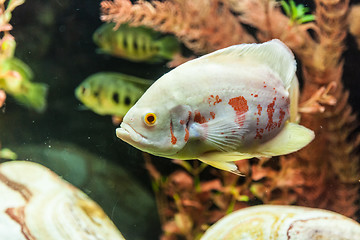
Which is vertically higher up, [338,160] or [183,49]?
[183,49]

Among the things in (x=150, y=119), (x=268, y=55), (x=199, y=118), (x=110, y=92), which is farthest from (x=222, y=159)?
(x=110, y=92)

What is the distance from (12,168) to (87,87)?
98cm

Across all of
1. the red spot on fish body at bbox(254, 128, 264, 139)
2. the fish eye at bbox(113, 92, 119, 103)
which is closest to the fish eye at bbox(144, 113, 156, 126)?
the red spot on fish body at bbox(254, 128, 264, 139)

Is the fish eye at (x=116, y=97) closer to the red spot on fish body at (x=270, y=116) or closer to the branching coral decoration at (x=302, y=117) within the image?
the branching coral decoration at (x=302, y=117)

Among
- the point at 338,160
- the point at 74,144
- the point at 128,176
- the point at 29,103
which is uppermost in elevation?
the point at 29,103

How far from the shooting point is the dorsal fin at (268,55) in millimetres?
1431

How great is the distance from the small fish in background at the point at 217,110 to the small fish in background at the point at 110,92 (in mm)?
1184

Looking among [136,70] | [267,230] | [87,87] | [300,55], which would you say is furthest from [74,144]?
[300,55]

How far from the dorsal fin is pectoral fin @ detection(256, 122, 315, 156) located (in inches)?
7.9

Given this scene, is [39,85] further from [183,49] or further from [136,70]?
[183,49]

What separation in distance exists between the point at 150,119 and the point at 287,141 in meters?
0.64

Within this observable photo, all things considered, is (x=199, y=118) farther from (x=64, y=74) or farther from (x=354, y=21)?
(x=354, y=21)

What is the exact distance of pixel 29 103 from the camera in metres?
2.94

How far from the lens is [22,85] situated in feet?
9.76
